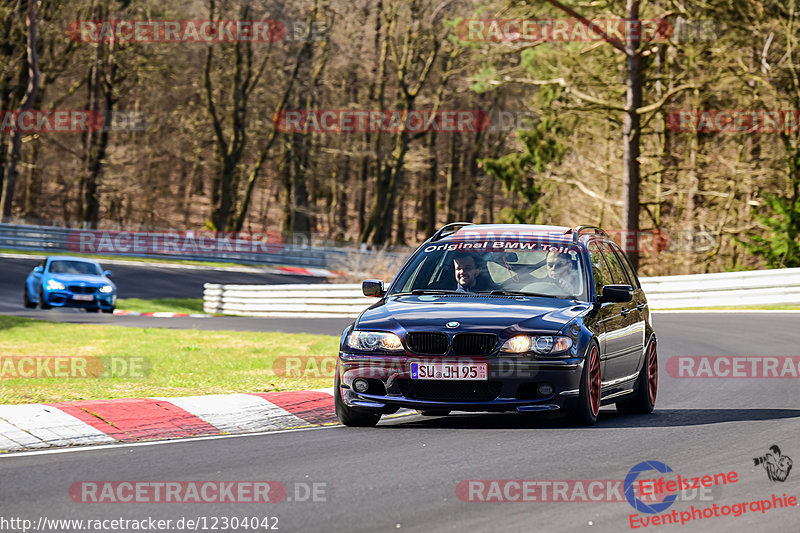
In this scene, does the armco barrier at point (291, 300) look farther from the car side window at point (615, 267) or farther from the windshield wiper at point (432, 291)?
the windshield wiper at point (432, 291)

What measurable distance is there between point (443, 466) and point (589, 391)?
2.09m

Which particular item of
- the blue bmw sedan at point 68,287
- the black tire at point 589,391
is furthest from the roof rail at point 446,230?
the blue bmw sedan at point 68,287

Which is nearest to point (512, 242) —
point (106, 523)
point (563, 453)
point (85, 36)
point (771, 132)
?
point (563, 453)

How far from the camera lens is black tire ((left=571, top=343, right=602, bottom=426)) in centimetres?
905

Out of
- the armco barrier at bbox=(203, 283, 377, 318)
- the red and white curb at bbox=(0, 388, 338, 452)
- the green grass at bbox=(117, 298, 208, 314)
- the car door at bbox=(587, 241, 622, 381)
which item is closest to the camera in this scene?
the red and white curb at bbox=(0, 388, 338, 452)

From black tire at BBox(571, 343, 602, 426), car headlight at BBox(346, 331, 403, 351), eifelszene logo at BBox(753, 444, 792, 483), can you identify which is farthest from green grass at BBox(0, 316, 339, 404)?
eifelszene logo at BBox(753, 444, 792, 483)

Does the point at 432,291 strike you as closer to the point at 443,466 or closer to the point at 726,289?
the point at 443,466

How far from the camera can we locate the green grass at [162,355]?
11.7 metres

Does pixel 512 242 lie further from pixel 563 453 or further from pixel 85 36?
pixel 85 36

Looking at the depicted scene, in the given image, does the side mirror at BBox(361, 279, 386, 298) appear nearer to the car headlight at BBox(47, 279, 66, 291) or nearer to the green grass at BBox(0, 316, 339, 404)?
the green grass at BBox(0, 316, 339, 404)

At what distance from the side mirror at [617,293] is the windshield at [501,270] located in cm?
20

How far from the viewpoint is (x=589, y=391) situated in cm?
916

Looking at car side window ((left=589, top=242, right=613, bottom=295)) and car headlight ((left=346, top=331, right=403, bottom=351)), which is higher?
car side window ((left=589, top=242, right=613, bottom=295))

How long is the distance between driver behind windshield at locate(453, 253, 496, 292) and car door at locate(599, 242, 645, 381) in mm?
1143
